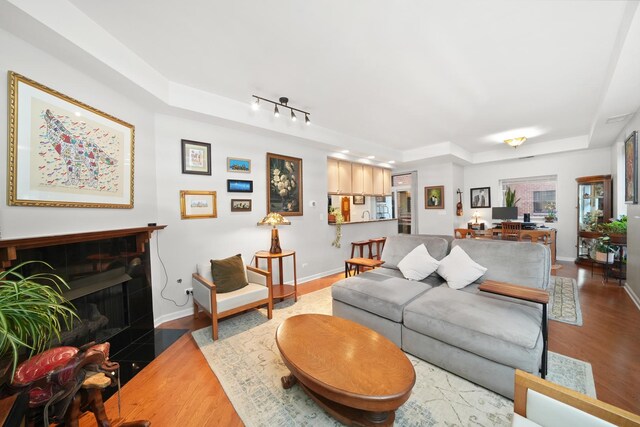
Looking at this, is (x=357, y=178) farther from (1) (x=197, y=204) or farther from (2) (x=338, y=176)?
(1) (x=197, y=204)

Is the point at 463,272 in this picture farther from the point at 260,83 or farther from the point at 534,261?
the point at 260,83

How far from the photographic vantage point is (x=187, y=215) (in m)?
3.12

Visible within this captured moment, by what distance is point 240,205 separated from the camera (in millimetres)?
3588

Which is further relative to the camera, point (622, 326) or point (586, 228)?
point (586, 228)

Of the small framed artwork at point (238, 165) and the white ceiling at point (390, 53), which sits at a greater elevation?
the white ceiling at point (390, 53)

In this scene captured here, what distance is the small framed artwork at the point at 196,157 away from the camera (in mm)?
3102

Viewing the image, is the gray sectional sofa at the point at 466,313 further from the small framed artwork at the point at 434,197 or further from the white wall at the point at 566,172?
the white wall at the point at 566,172

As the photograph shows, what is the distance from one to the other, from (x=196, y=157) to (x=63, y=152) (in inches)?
53.3

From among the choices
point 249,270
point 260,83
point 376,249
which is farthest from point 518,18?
point 376,249

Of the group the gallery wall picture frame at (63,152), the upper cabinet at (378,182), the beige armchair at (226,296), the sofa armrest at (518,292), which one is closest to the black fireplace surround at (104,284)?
the gallery wall picture frame at (63,152)

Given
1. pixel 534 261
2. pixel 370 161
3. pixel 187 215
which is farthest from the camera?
pixel 370 161

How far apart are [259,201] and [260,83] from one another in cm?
169

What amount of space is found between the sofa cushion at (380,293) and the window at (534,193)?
5645 mm

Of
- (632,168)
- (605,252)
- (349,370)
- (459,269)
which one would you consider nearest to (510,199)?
(605,252)
